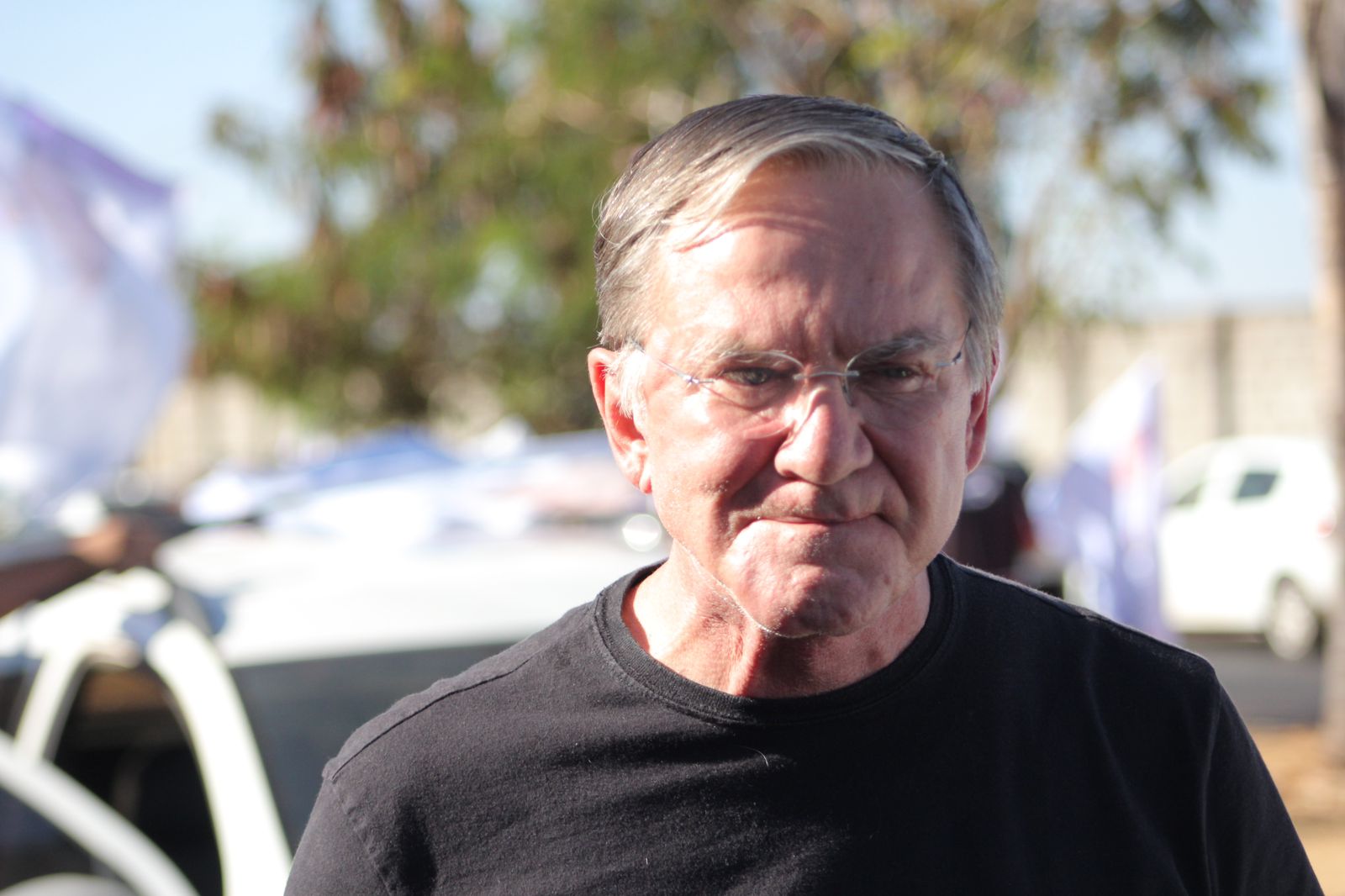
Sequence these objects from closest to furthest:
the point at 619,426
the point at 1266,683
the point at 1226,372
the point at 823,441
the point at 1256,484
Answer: the point at 823,441, the point at 619,426, the point at 1266,683, the point at 1256,484, the point at 1226,372

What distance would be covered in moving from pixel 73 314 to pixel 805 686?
11.4ft

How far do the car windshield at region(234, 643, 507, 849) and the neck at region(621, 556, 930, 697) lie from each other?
5.03 feet

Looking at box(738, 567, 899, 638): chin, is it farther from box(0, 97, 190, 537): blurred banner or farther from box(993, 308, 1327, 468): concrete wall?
box(993, 308, 1327, 468): concrete wall

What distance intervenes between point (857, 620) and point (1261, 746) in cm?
742

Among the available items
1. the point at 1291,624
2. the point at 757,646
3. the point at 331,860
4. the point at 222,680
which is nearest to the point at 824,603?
the point at 757,646

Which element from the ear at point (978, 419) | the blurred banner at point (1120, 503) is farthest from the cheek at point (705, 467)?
the blurred banner at point (1120, 503)

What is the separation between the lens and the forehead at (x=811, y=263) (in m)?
1.41

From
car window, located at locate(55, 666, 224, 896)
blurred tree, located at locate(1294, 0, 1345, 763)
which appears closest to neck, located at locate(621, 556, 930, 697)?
car window, located at locate(55, 666, 224, 896)

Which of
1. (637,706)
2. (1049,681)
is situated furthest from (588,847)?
(1049,681)

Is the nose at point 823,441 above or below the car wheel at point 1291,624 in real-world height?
above

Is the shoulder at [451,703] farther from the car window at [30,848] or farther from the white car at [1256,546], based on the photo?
the white car at [1256,546]

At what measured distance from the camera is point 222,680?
118 inches

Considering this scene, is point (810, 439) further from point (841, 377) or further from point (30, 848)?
point (30, 848)

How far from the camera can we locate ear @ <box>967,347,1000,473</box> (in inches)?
63.5
